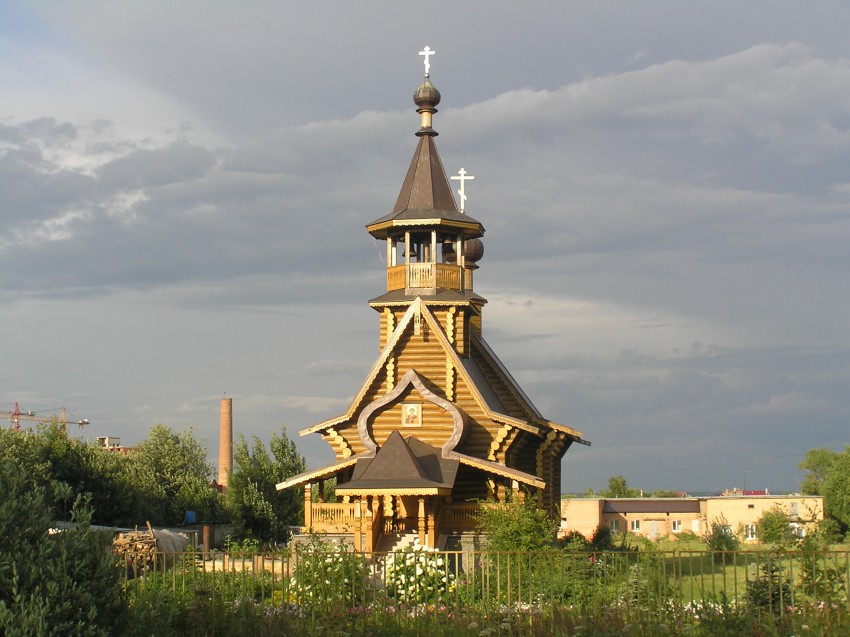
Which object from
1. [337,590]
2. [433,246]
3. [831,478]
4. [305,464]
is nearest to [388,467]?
[433,246]

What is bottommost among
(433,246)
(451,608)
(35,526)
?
(451,608)

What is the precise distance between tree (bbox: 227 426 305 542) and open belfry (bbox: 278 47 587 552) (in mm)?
13240

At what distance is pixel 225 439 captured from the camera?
64750 mm

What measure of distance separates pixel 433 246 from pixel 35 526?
21.8m

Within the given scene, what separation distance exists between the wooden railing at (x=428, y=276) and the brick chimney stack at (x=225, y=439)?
33.9 m

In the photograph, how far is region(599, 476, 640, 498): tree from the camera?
96644 millimetres

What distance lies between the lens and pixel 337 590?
56.1ft

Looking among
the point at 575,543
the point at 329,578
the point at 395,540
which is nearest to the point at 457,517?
the point at 395,540

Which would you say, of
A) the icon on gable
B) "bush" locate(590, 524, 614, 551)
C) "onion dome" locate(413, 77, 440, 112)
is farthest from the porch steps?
"onion dome" locate(413, 77, 440, 112)

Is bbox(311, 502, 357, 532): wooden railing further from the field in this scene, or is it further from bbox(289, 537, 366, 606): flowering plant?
bbox(289, 537, 366, 606): flowering plant

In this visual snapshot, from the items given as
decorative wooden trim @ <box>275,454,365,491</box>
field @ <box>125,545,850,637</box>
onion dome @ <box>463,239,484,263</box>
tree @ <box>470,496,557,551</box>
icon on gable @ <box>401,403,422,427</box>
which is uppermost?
onion dome @ <box>463,239,484,263</box>

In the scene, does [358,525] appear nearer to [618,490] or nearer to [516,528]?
[516,528]

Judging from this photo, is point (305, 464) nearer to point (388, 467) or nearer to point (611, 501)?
point (388, 467)

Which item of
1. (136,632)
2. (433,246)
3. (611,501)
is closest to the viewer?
(136,632)
